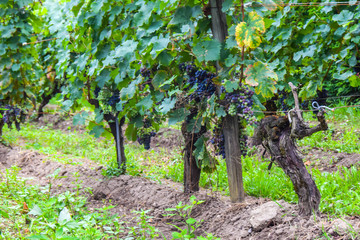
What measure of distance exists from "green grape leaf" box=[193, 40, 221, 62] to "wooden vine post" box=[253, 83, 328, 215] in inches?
20.6

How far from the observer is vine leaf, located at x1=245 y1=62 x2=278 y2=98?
84.3 inches

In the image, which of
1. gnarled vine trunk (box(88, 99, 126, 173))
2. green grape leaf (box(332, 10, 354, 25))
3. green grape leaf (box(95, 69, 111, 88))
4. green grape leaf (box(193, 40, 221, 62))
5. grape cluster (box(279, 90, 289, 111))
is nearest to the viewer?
green grape leaf (box(193, 40, 221, 62))

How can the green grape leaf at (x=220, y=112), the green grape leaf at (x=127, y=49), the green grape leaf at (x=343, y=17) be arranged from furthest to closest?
the green grape leaf at (x=343, y=17), the green grape leaf at (x=127, y=49), the green grape leaf at (x=220, y=112)

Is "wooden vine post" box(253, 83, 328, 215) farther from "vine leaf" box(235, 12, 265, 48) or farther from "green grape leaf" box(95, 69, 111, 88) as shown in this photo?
"green grape leaf" box(95, 69, 111, 88)

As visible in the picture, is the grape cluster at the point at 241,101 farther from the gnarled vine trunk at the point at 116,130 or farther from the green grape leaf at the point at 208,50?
the gnarled vine trunk at the point at 116,130

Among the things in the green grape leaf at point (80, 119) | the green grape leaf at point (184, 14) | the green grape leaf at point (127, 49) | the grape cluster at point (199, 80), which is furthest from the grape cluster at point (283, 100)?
the green grape leaf at point (80, 119)

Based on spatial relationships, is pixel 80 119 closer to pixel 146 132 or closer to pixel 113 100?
pixel 113 100

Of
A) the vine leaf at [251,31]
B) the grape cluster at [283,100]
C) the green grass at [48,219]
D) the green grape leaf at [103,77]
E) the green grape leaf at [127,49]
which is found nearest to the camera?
the vine leaf at [251,31]

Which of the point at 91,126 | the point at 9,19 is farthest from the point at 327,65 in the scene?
the point at 9,19

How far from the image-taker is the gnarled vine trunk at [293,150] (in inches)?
90.0

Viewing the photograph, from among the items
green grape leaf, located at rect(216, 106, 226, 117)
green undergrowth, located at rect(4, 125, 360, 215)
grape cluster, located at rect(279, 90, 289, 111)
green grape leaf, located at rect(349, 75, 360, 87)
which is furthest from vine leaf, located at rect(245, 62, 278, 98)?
green grape leaf, located at rect(349, 75, 360, 87)

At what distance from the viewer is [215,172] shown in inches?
167

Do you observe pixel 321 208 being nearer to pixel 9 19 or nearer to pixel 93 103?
pixel 93 103

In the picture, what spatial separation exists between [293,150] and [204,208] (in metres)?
0.96
